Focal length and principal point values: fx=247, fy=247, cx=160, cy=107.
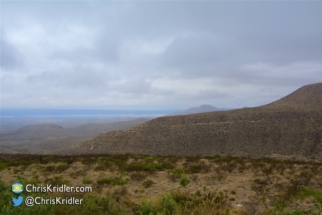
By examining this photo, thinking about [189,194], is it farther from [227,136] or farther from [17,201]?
[227,136]

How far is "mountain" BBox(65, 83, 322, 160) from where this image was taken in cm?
4288

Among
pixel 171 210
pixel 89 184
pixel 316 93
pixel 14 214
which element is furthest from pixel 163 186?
pixel 316 93

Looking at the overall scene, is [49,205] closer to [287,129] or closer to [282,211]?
[282,211]

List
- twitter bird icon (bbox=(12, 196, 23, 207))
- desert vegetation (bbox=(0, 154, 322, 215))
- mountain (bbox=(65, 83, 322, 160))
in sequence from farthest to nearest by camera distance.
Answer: mountain (bbox=(65, 83, 322, 160)) < desert vegetation (bbox=(0, 154, 322, 215)) < twitter bird icon (bbox=(12, 196, 23, 207))

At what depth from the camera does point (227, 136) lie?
159ft

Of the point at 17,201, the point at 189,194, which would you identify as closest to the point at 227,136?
the point at 189,194

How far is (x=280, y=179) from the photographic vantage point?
12.9m

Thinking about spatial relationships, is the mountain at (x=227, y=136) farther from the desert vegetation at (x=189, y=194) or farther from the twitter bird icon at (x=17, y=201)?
the twitter bird icon at (x=17, y=201)

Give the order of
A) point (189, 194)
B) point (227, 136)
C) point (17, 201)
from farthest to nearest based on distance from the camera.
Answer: point (227, 136) < point (189, 194) < point (17, 201)

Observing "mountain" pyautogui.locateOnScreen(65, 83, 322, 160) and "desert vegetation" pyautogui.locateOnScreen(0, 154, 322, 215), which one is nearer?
"desert vegetation" pyautogui.locateOnScreen(0, 154, 322, 215)

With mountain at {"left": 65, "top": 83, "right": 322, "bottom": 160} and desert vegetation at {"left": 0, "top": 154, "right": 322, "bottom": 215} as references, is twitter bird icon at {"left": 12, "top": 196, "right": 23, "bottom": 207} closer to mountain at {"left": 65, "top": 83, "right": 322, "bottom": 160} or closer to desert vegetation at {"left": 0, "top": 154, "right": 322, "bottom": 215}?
desert vegetation at {"left": 0, "top": 154, "right": 322, "bottom": 215}

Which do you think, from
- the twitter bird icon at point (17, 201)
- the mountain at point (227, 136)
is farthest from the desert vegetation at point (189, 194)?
the mountain at point (227, 136)

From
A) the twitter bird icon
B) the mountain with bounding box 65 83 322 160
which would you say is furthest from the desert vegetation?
the mountain with bounding box 65 83 322 160

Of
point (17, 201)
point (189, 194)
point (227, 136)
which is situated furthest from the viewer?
point (227, 136)
